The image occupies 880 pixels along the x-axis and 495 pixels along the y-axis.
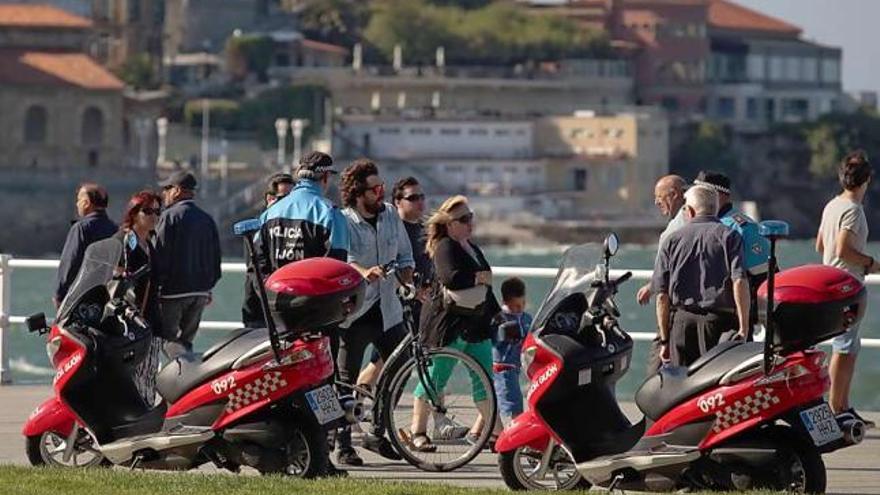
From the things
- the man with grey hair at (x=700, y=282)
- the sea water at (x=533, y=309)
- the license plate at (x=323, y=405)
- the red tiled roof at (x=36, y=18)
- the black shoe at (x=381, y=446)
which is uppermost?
the red tiled roof at (x=36, y=18)

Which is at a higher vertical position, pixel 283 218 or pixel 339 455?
pixel 283 218

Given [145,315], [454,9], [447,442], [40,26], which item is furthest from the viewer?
[454,9]

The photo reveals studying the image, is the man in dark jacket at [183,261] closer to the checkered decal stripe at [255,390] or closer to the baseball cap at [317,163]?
the baseball cap at [317,163]

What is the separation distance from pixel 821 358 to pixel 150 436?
96.8 inches

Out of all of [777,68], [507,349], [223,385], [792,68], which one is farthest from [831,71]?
[223,385]

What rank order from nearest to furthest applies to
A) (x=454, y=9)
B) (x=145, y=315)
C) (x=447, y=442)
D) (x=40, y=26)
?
(x=447, y=442)
(x=145, y=315)
(x=40, y=26)
(x=454, y=9)

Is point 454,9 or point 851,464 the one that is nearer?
point 851,464

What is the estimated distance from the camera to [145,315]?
11766mm

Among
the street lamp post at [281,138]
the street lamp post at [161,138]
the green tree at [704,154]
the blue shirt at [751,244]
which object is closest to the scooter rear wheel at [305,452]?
the blue shirt at [751,244]

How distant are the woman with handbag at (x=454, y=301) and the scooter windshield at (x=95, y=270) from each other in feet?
4.08

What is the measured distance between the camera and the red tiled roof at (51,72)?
10219cm

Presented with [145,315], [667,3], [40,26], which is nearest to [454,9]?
[667,3]

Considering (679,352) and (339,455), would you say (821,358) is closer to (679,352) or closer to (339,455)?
(679,352)

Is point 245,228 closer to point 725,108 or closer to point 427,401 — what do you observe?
point 427,401
